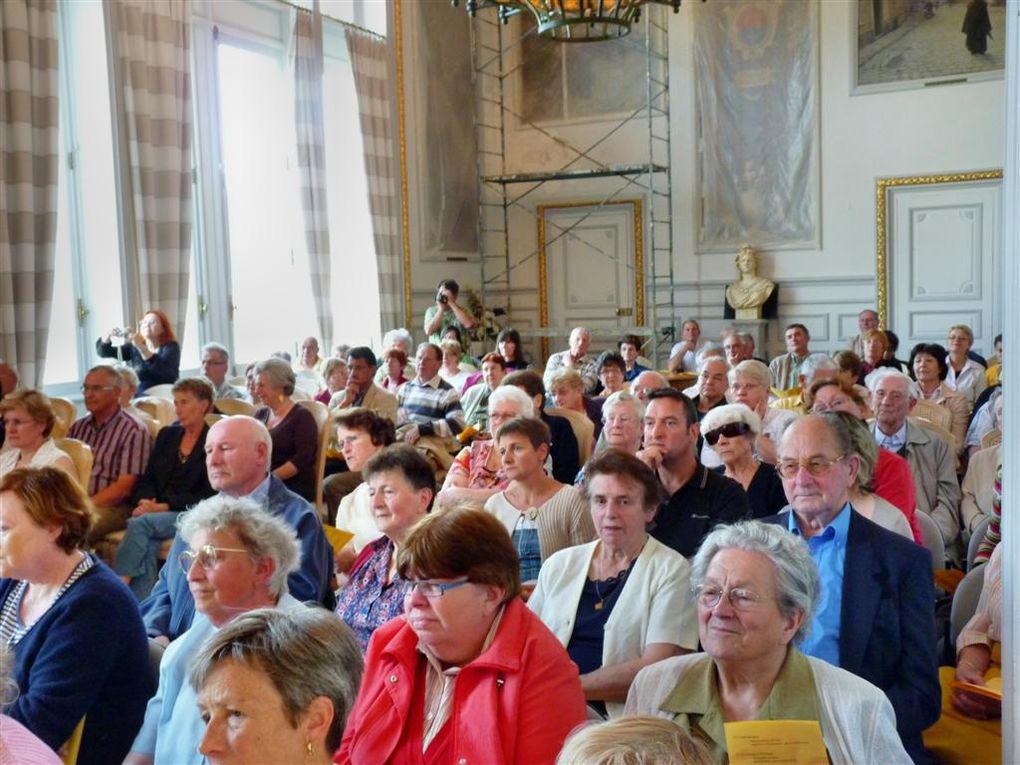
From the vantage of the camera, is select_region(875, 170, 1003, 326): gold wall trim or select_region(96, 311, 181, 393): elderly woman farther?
select_region(875, 170, 1003, 326): gold wall trim

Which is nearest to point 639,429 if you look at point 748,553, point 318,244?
point 748,553

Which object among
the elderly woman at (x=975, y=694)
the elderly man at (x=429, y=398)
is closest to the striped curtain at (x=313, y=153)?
the elderly man at (x=429, y=398)

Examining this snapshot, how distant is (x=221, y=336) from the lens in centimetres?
972

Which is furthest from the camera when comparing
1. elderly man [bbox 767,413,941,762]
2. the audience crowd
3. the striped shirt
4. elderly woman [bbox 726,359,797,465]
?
the striped shirt

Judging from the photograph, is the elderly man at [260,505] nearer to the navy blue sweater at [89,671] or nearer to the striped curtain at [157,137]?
the navy blue sweater at [89,671]

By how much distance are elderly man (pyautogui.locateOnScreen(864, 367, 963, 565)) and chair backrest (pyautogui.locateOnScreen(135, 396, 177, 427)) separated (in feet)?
13.7

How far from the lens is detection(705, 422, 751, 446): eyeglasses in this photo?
4.20 metres

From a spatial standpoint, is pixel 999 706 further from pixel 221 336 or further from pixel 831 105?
pixel 831 105

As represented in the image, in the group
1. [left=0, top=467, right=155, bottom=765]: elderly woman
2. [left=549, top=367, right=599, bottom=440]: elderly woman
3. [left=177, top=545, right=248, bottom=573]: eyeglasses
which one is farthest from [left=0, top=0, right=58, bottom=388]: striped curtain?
[left=177, top=545, right=248, bottom=573]: eyeglasses

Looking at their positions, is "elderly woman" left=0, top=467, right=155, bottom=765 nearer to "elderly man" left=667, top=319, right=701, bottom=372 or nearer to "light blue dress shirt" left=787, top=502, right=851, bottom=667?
"light blue dress shirt" left=787, top=502, right=851, bottom=667

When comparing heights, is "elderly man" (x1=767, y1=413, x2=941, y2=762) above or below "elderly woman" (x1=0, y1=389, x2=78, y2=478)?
below

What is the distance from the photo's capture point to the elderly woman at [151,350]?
7.92 m

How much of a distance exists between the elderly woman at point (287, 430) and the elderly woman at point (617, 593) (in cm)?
295

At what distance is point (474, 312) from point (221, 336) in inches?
134
